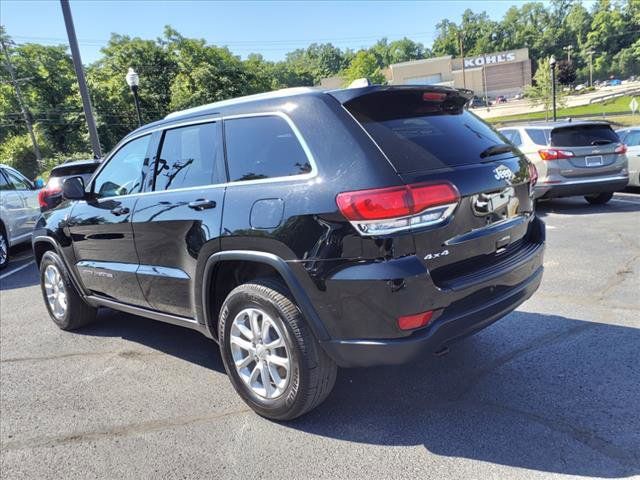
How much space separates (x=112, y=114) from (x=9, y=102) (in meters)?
13.5

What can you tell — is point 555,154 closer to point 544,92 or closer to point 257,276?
point 257,276

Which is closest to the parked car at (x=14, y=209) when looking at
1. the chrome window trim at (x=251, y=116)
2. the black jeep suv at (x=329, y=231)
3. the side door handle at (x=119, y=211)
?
the side door handle at (x=119, y=211)

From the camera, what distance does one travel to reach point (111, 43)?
49281 mm

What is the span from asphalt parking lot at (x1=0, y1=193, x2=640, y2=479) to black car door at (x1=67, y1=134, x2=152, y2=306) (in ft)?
2.07

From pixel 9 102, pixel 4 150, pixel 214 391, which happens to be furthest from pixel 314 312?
pixel 9 102

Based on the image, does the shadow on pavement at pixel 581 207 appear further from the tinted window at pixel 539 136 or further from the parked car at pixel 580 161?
the tinted window at pixel 539 136

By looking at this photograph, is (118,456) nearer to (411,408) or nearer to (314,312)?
(314,312)

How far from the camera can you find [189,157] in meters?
3.56

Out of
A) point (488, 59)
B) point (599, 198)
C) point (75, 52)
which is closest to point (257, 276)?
point (599, 198)

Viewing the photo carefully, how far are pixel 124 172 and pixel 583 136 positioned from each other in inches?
333

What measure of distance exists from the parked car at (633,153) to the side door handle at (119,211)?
11313 millimetres

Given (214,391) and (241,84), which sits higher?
(241,84)

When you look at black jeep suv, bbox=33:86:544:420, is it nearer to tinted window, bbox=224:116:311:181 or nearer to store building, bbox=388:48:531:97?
tinted window, bbox=224:116:311:181

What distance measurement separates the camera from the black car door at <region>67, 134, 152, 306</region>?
3.96m
